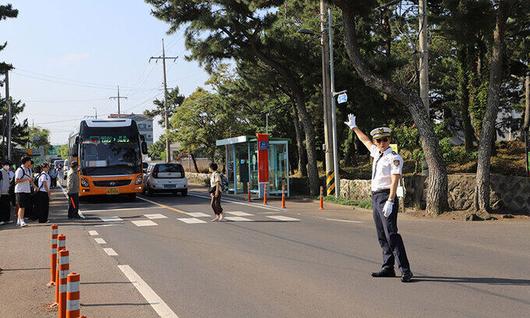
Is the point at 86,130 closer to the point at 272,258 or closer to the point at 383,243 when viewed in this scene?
the point at 272,258

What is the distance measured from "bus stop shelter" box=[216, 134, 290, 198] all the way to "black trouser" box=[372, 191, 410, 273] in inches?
644

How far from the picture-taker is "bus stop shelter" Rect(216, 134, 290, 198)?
2603 cm

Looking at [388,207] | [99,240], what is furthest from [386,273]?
[99,240]

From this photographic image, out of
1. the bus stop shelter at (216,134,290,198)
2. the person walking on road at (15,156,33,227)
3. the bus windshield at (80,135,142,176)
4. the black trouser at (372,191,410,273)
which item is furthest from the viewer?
the bus stop shelter at (216,134,290,198)

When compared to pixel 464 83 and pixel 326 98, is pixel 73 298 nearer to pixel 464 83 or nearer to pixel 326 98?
pixel 326 98

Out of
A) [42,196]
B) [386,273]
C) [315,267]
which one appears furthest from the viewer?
[42,196]

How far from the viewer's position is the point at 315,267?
8836 mm

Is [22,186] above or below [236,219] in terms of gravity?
above

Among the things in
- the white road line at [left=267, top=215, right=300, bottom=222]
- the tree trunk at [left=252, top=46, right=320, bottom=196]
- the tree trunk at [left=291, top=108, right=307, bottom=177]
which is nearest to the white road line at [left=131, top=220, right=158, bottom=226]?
the white road line at [left=267, top=215, right=300, bottom=222]

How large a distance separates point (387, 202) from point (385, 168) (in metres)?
0.52

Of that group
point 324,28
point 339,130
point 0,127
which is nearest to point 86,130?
point 324,28

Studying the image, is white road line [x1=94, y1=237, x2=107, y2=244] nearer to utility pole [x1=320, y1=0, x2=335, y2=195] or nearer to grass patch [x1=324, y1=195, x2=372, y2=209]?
grass patch [x1=324, y1=195, x2=372, y2=209]

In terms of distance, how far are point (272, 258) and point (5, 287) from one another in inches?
165

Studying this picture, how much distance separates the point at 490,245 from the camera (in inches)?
437
